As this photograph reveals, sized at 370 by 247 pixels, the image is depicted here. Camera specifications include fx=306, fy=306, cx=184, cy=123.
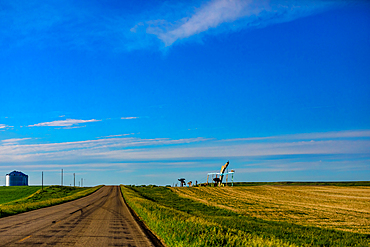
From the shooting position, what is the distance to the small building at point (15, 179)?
18650 centimetres

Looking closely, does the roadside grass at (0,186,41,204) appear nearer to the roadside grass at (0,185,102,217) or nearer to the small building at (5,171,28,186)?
the roadside grass at (0,185,102,217)

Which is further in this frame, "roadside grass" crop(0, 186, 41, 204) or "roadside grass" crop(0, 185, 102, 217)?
"roadside grass" crop(0, 186, 41, 204)

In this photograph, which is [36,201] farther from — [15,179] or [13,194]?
[15,179]

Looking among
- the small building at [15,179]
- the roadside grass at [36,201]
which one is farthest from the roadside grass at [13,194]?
the small building at [15,179]

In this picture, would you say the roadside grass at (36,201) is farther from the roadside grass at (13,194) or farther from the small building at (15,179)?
the small building at (15,179)

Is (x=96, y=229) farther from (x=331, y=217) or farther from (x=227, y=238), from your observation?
(x=331, y=217)

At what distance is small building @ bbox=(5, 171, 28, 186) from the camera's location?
186500mm

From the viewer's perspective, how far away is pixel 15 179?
617 feet

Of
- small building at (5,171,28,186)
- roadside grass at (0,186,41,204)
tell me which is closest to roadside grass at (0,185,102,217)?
roadside grass at (0,186,41,204)

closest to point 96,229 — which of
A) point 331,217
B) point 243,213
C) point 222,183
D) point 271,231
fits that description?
point 271,231

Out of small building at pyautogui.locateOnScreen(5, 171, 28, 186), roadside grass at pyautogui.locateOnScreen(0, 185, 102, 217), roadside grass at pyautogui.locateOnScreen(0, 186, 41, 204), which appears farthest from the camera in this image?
small building at pyautogui.locateOnScreen(5, 171, 28, 186)

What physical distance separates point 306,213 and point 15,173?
7921 inches

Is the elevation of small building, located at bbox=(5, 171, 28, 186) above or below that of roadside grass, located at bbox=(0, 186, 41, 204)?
above

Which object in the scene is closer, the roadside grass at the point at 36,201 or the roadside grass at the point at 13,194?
the roadside grass at the point at 36,201
